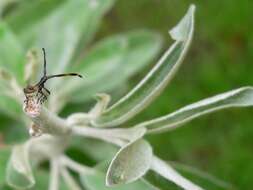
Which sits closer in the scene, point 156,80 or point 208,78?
point 156,80

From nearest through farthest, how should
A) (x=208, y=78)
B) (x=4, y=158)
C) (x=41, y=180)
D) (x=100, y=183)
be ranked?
(x=100, y=183) < (x=4, y=158) < (x=41, y=180) < (x=208, y=78)

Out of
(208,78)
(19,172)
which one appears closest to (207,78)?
(208,78)

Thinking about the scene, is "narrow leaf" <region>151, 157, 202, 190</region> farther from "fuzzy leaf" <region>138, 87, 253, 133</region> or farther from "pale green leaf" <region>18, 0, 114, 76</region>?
"pale green leaf" <region>18, 0, 114, 76</region>

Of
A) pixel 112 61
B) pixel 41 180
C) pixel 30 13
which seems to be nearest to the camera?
pixel 41 180

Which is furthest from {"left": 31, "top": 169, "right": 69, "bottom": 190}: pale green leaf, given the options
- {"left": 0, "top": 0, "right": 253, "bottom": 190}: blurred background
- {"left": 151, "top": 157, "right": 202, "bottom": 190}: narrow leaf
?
{"left": 0, "top": 0, "right": 253, "bottom": 190}: blurred background

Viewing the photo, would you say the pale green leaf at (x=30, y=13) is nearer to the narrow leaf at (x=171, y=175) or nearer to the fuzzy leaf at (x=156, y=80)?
the fuzzy leaf at (x=156, y=80)

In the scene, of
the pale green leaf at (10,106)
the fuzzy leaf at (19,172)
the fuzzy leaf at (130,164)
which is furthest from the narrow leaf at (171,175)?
the pale green leaf at (10,106)

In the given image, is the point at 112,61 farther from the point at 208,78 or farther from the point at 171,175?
the point at 208,78
